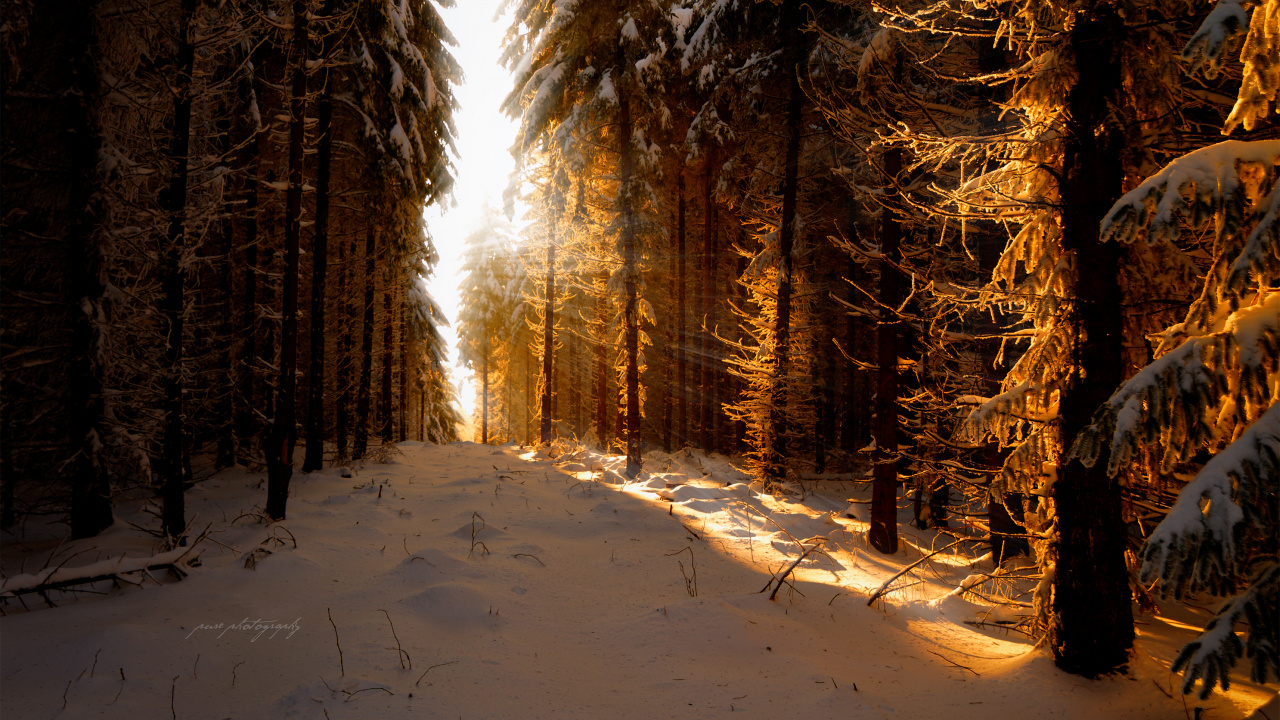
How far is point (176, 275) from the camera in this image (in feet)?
22.1

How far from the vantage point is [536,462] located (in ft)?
56.0

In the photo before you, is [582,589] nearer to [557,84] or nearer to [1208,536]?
[1208,536]

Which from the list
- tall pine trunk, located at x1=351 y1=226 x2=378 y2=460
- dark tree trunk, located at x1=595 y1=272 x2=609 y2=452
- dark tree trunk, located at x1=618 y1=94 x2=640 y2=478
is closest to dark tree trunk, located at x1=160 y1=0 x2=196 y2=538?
tall pine trunk, located at x1=351 y1=226 x2=378 y2=460

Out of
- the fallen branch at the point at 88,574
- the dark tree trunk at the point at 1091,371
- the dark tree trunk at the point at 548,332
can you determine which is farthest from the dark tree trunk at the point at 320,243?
the dark tree trunk at the point at 1091,371

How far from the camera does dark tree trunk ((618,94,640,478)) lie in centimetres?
1501

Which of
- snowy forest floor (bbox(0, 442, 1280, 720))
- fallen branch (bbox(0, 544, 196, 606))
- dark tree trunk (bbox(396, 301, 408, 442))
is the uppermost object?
dark tree trunk (bbox(396, 301, 408, 442))

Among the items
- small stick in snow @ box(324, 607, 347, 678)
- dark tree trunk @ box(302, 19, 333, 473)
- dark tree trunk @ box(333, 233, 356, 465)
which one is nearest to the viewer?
small stick in snow @ box(324, 607, 347, 678)

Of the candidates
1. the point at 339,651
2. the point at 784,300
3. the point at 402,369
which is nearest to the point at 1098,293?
the point at 339,651

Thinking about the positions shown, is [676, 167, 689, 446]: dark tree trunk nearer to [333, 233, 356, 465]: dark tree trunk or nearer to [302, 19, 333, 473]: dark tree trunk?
[333, 233, 356, 465]: dark tree trunk

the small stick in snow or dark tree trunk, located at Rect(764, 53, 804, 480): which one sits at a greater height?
dark tree trunk, located at Rect(764, 53, 804, 480)

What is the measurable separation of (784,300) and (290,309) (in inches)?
406

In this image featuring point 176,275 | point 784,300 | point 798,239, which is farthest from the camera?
point 798,239

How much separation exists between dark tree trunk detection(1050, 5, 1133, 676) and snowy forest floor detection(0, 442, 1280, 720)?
0.32 meters

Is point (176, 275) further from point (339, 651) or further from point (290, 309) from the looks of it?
point (339, 651)
